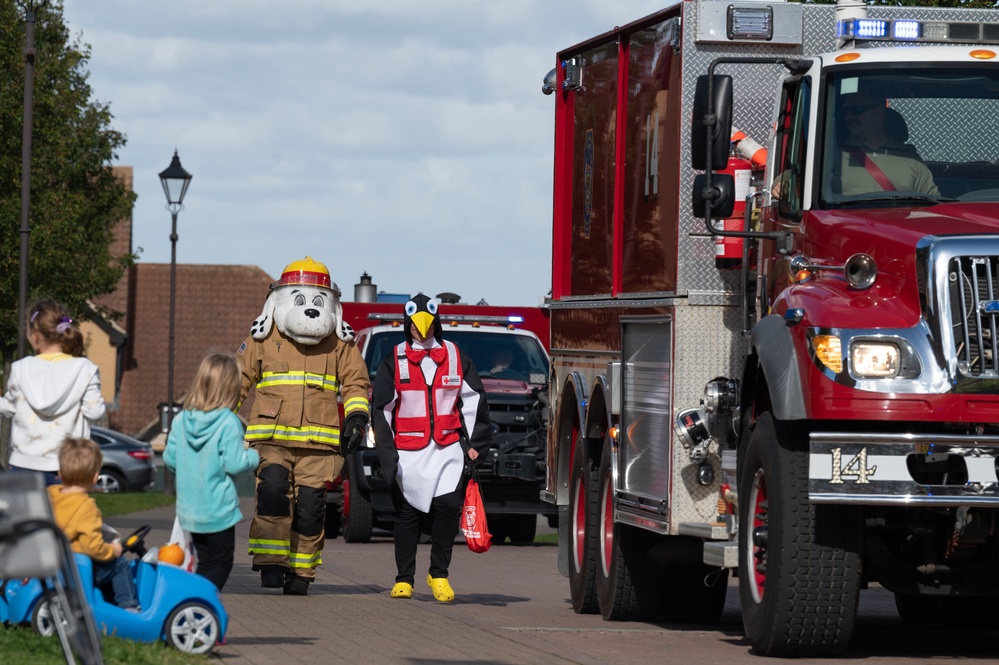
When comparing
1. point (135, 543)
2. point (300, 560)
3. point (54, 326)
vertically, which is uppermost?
point (54, 326)

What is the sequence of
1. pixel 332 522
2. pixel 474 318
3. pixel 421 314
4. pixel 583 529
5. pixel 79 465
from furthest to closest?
1. pixel 332 522
2. pixel 474 318
3. pixel 421 314
4. pixel 583 529
5. pixel 79 465

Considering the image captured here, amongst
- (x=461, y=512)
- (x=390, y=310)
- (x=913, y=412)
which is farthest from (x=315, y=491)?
(x=390, y=310)

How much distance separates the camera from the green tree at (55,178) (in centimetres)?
2839

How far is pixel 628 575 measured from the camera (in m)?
11.4

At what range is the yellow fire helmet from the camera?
12.7 m

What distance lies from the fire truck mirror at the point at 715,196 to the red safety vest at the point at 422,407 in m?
3.66

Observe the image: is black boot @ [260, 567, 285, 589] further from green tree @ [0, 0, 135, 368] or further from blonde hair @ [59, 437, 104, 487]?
green tree @ [0, 0, 135, 368]

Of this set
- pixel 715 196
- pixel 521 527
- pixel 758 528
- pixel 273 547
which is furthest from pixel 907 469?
pixel 521 527

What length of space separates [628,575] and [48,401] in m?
3.61

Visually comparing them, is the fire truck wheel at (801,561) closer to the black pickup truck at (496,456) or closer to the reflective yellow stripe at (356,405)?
the reflective yellow stripe at (356,405)

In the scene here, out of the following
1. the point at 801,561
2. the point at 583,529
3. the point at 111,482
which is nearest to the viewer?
the point at 801,561

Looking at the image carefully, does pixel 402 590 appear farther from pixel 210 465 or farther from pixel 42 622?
pixel 42 622

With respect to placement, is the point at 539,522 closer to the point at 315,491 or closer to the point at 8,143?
the point at 8,143

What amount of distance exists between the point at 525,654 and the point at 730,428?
70.0 inches
